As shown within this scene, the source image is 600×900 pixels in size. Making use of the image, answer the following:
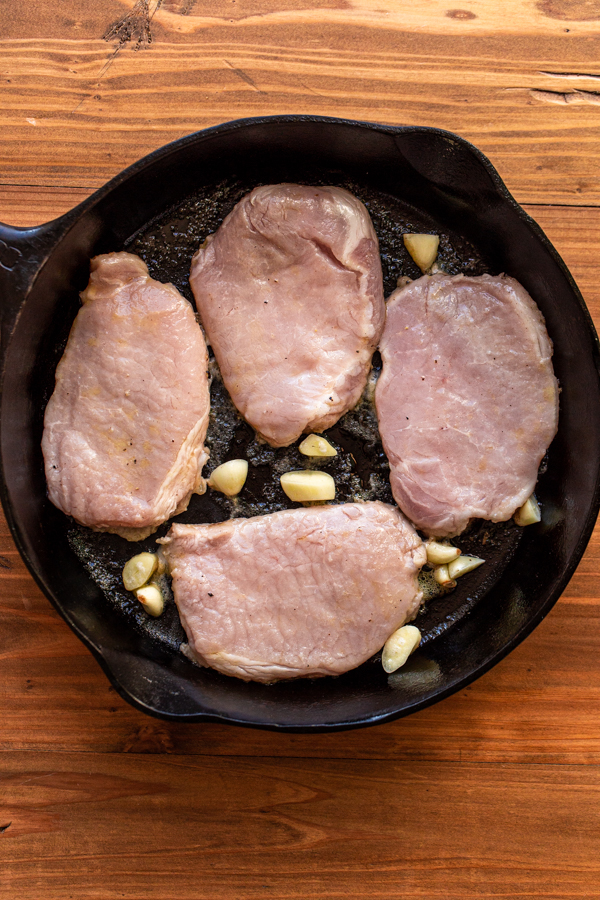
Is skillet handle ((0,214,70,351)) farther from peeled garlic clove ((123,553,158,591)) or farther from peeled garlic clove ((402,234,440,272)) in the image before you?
peeled garlic clove ((402,234,440,272))

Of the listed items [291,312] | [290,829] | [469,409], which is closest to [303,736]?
[290,829]

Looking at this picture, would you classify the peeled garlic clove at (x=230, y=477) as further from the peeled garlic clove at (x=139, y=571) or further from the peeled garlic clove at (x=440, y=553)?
the peeled garlic clove at (x=440, y=553)

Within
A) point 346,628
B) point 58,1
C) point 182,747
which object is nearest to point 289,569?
point 346,628

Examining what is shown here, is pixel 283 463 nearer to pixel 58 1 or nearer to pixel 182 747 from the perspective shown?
pixel 182 747

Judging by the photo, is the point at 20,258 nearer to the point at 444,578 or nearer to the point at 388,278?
the point at 388,278

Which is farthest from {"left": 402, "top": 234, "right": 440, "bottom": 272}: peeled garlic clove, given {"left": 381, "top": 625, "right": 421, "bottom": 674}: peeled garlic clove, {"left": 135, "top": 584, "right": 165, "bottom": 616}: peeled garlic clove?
{"left": 135, "top": 584, "right": 165, "bottom": 616}: peeled garlic clove

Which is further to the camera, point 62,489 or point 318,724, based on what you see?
point 62,489
